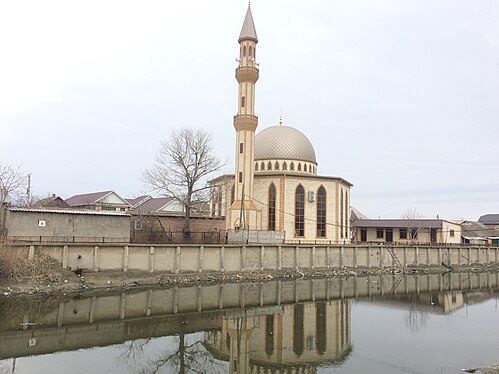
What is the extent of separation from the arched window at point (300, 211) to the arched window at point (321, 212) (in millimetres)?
2045

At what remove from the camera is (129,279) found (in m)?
29.5

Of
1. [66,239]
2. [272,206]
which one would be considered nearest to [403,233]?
[272,206]

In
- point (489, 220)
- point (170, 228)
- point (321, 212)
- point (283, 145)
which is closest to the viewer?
point (170, 228)

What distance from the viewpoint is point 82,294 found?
25734 mm

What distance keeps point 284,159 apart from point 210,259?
2214 cm

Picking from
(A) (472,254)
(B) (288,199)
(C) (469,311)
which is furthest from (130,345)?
Answer: (A) (472,254)

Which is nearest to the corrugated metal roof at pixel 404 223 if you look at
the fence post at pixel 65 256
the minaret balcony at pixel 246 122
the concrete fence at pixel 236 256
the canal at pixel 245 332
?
the concrete fence at pixel 236 256

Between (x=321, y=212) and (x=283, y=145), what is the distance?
9.67m

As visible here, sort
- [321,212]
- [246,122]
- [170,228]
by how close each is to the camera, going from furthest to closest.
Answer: [321,212] < [246,122] < [170,228]

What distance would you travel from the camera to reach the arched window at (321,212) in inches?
1918

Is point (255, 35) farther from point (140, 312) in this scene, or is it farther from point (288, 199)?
point (140, 312)

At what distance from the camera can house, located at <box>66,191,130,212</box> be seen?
203ft

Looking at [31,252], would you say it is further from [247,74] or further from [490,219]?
[490,219]

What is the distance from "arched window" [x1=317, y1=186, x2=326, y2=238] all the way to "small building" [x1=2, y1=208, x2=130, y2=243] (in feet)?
75.9
